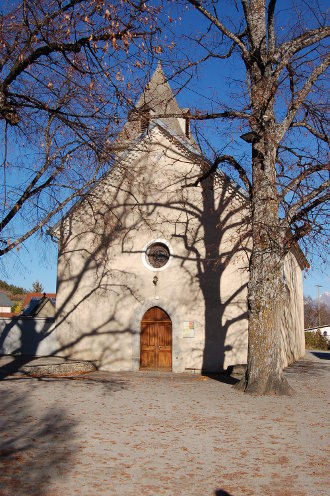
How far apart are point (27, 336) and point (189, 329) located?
6.53 meters

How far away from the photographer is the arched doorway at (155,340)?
16562mm

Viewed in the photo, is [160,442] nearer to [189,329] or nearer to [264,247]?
[264,247]

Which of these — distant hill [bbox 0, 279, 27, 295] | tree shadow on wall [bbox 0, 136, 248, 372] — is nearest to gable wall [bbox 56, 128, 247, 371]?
tree shadow on wall [bbox 0, 136, 248, 372]

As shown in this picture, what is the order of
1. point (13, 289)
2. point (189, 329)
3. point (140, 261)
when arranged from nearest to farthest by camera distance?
point (189, 329) → point (140, 261) → point (13, 289)

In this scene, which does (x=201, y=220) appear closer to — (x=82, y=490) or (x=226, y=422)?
(x=226, y=422)

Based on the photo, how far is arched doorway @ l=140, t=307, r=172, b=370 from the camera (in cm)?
1656

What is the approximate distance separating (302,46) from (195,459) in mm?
9773

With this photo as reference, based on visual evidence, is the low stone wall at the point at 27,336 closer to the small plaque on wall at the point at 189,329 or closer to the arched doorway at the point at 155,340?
the arched doorway at the point at 155,340

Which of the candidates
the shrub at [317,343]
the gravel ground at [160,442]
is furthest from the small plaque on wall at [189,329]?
the shrub at [317,343]

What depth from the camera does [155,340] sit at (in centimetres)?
1670

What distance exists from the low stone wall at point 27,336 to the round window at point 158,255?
4.47 meters

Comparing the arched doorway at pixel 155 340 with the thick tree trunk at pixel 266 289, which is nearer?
the thick tree trunk at pixel 266 289

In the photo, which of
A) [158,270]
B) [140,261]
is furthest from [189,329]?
[140,261]

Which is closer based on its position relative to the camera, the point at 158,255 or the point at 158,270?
the point at 158,270
